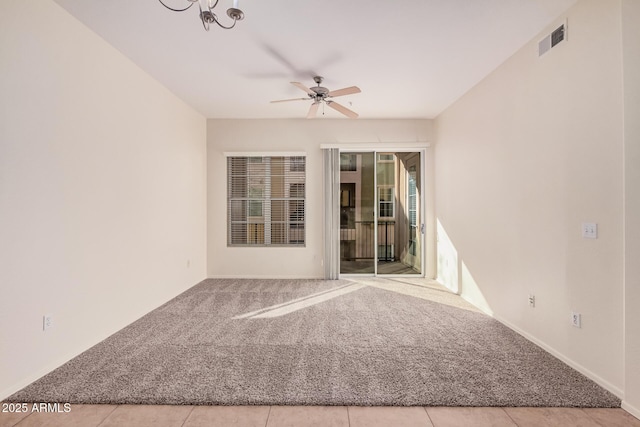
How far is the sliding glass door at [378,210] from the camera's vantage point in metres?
5.73

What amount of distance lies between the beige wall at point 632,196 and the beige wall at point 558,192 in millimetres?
118

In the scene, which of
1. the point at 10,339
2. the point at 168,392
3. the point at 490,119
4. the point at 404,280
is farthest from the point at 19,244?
the point at 404,280

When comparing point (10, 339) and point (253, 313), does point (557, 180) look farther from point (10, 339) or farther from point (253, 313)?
point (10, 339)

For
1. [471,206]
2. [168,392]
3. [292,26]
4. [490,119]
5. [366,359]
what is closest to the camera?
[168,392]

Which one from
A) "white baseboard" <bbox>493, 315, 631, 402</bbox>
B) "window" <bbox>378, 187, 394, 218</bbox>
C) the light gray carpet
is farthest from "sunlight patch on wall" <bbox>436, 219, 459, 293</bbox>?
"white baseboard" <bbox>493, 315, 631, 402</bbox>

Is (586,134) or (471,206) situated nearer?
(586,134)

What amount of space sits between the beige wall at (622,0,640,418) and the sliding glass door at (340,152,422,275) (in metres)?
3.72

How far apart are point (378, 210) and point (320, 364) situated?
359cm

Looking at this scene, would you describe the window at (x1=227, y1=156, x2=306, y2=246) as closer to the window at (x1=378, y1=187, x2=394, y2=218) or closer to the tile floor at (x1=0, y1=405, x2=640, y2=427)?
the window at (x1=378, y1=187, x2=394, y2=218)

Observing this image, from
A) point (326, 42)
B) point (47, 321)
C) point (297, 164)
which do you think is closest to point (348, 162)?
point (297, 164)

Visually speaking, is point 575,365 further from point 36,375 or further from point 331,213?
point 36,375

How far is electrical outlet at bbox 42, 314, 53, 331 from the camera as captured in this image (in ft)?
7.92

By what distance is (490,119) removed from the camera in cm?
375

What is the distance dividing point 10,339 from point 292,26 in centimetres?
311
